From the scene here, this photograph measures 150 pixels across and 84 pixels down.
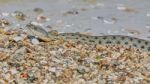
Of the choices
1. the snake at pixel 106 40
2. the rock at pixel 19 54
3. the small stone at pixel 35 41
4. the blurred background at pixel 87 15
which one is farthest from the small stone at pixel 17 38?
the blurred background at pixel 87 15

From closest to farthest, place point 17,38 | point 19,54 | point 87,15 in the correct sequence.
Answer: point 19,54 → point 17,38 → point 87,15

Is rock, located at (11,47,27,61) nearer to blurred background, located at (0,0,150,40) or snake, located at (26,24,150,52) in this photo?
snake, located at (26,24,150,52)

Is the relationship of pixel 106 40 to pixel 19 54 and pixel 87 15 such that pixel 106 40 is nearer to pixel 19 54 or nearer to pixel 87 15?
pixel 19 54

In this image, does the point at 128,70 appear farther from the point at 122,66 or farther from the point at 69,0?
the point at 69,0

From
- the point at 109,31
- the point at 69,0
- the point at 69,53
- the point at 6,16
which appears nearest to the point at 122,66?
the point at 69,53

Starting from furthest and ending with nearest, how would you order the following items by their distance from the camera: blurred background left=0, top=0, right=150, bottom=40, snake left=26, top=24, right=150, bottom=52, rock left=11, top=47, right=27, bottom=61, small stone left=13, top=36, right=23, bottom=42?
blurred background left=0, top=0, right=150, bottom=40, snake left=26, top=24, right=150, bottom=52, small stone left=13, top=36, right=23, bottom=42, rock left=11, top=47, right=27, bottom=61

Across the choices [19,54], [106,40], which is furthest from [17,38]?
[106,40]

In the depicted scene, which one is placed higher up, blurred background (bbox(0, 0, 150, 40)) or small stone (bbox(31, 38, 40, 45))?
small stone (bbox(31, 38, 40, 45))

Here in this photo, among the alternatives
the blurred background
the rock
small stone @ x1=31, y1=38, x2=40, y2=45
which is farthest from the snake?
the rock

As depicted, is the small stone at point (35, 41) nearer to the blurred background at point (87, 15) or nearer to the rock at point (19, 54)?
the rock at point (19, 54)
